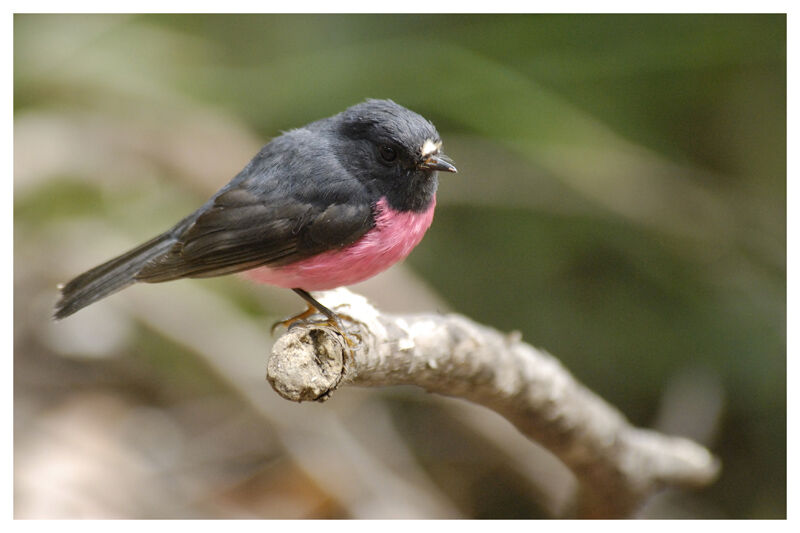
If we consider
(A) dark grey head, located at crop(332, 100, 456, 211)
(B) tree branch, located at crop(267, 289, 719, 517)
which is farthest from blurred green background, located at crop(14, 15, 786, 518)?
(A) dark grey head, located at crop(332, 100, 456, 211)

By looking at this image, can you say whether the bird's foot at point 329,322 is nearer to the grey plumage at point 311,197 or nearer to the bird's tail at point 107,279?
the grey plumage at point 311,197

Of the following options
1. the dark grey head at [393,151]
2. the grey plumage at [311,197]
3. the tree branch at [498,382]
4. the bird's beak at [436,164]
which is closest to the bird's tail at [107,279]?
the grey plumage at [311,197]

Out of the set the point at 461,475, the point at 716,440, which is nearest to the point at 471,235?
the point at 461,475

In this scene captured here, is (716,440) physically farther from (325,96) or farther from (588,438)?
(325,96)

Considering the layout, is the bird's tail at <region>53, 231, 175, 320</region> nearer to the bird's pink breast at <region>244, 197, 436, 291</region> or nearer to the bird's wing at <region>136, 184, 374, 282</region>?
the bird's wing at <region>136, 184, 374, 282</region>

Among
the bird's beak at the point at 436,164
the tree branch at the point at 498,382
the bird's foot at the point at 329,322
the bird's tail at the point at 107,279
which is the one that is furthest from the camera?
the bird's tail at the point at 107,279
